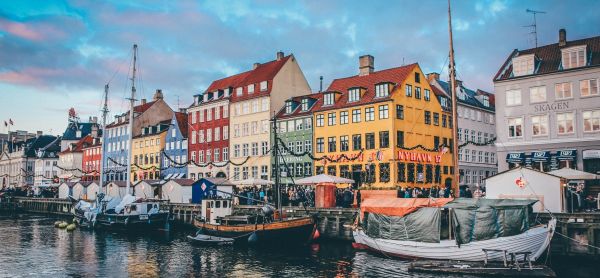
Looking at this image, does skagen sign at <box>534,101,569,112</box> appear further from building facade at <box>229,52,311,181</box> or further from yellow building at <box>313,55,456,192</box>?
building facade at <box>229,52,311,181</box>

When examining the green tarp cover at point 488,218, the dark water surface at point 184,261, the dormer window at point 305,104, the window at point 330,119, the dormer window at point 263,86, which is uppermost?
the dormer window at point 263,86

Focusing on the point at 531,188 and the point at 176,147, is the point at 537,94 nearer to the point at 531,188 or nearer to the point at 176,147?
the point at 531,188

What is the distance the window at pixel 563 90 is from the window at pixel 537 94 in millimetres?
1020

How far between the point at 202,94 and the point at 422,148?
3820cm

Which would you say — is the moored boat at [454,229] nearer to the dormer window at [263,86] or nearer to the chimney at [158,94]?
the dormer window at [263,86]

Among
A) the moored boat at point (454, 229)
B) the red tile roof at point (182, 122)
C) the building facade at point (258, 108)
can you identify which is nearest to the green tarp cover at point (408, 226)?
the moored boat at point (454, 229)

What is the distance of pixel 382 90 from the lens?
5609 centimetres

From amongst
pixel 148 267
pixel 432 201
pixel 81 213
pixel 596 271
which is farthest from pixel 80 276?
pixel 81 213

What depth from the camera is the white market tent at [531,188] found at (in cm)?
3055

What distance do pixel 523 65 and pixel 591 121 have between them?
745 centimetres

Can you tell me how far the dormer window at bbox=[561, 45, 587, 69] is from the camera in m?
44.1

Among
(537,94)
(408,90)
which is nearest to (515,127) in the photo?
(537,94)

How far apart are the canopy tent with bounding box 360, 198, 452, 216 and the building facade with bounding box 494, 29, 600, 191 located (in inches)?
780

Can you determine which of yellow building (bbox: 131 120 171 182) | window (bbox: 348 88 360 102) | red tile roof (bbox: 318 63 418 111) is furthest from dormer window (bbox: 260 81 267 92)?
yellow building (bbox: 131 120 171 182)
